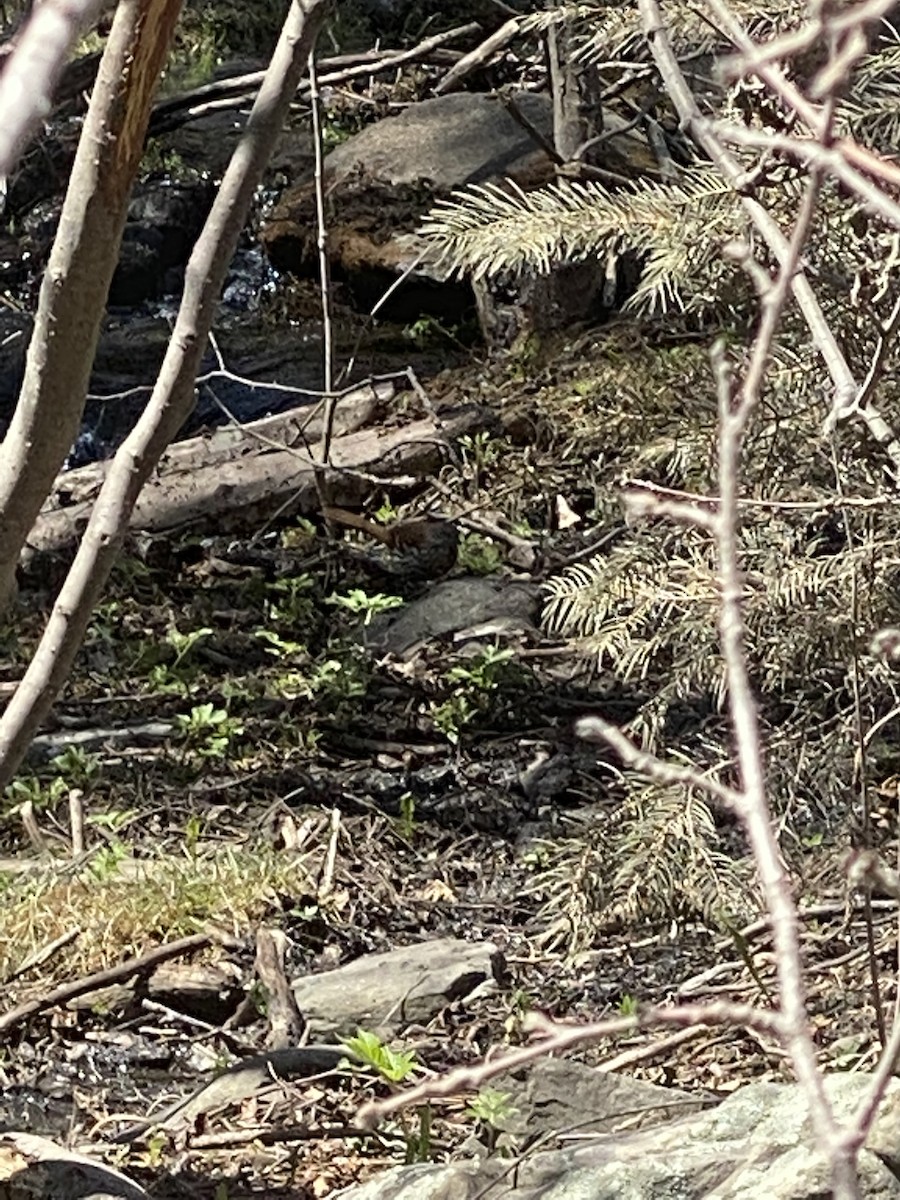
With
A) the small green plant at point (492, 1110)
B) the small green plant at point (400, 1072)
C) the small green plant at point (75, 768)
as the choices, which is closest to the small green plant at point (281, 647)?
the small green plant at point (75, 768)

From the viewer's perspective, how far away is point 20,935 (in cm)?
396

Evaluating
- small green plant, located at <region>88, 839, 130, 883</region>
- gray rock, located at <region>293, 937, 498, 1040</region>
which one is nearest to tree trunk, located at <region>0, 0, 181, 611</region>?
gray rock, located at <region>293, 937, 498, 1040</region>

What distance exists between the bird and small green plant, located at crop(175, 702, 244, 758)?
1252mm

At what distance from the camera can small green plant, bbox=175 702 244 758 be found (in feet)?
17.0

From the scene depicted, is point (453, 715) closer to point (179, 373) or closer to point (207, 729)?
point (207, 729)

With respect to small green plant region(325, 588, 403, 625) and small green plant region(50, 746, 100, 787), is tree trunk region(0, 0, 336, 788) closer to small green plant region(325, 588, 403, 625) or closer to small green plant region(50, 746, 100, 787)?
small green plant region(50, 746, 100, 787)

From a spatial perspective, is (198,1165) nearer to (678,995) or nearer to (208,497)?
(678,995)

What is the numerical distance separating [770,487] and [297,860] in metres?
1.66

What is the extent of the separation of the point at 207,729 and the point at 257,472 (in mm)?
1816

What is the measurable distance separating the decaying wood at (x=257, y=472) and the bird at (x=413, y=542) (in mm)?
175

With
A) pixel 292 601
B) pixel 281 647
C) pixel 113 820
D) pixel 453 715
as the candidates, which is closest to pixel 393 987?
pixel 113 820

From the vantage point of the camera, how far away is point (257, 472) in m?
6.88

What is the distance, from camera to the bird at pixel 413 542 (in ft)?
21.0

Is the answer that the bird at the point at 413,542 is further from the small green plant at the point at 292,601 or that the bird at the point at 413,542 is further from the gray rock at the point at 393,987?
the gray rock at the point at 393,987
